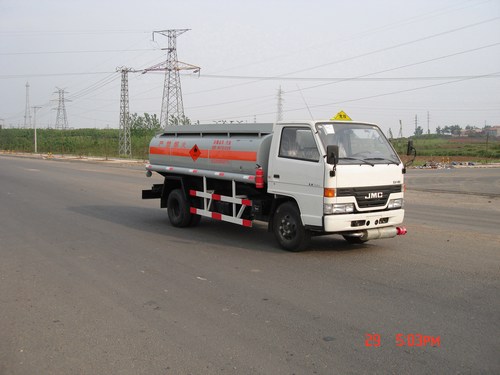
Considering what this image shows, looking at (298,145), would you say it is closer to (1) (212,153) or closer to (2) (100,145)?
(1) (212,153)

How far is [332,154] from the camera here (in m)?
7.52

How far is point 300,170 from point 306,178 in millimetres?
192

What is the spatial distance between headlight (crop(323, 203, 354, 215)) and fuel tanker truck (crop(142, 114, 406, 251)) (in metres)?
0.01

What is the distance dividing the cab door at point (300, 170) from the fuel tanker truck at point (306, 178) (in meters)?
0.02

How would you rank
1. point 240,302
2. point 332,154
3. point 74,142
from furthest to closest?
1. point 74,142
2. point 332,154
3. point 240,302

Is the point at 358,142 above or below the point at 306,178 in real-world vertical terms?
above

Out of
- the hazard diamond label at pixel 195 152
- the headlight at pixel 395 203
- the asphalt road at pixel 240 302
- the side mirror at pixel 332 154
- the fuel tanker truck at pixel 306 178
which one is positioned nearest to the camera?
the asphalt road at pixel 240 302

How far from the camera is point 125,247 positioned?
8.90 m

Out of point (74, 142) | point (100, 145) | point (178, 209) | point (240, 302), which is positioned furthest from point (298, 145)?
point (74, 142)

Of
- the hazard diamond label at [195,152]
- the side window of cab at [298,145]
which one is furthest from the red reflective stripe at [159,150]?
the side window of cab at [298,145]

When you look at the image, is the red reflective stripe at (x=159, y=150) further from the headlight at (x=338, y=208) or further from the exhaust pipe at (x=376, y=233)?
the exhaust pipe at (x=376, y=233)

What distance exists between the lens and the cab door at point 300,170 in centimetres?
782

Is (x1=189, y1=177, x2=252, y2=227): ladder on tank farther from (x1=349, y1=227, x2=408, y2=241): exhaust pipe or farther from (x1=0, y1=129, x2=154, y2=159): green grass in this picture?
(x1=0, y1=129, x2=154, y2=159): green grass

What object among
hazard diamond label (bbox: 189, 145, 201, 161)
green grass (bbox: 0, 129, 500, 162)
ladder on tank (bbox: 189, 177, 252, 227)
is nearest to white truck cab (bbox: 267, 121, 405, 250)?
ladder on tank (bbox: 189, 177, 252, 227)
